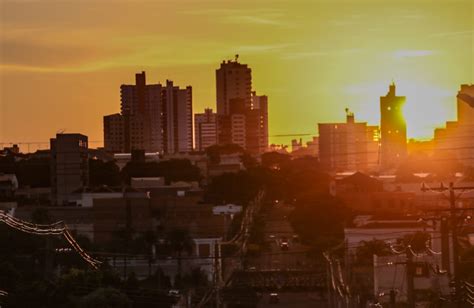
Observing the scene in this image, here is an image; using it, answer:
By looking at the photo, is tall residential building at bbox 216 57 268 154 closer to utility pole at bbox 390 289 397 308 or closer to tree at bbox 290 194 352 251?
tree at bbox 290 194 352 251

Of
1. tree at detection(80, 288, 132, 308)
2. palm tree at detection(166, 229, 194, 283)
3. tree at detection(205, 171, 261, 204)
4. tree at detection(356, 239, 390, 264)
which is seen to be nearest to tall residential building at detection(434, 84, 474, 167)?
tree at detection(205, 171, 261, 204)

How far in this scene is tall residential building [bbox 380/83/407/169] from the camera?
102 metres

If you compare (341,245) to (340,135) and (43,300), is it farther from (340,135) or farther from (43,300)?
(340,135)

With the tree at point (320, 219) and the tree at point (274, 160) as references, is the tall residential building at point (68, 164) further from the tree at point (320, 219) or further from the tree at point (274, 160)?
the tree at point (274, 160)

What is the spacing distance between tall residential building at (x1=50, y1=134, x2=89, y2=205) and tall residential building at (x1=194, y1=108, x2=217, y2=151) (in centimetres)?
5300

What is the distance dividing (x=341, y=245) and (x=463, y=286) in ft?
56.7

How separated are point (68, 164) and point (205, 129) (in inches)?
2235

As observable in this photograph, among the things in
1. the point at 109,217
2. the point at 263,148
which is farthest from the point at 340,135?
the point at 109,217

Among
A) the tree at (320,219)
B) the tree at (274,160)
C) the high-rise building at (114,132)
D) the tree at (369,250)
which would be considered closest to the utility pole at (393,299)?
the tree at (369,250)

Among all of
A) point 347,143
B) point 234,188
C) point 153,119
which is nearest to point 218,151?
point 347,143

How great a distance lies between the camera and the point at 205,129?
116438 millimetres

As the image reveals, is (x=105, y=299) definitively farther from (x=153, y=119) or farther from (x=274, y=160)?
(x=153, y=119)

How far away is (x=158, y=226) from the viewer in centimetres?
4503

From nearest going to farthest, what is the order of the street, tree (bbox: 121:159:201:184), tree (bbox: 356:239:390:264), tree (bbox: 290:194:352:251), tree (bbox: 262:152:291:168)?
tree (bbox: 356:239:390:264), the street, tree (bbox: 290:194:352:251), tree (bbox: 121:159:201:184), tree (bbox: 262:152:291:168)
